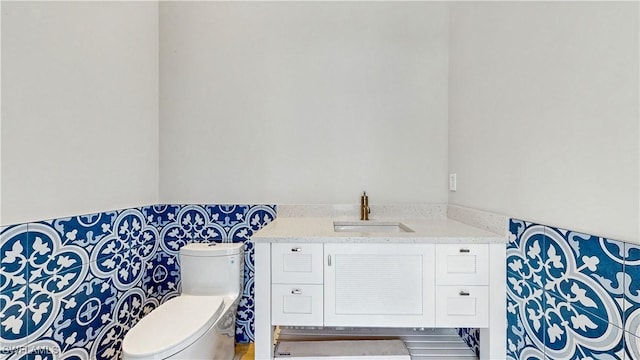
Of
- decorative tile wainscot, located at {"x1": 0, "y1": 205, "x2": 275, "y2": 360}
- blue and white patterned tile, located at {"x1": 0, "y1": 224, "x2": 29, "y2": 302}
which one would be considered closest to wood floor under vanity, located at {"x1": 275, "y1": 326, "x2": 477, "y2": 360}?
decorative tile wainscot, located at {"x1": 0, "y1": 205, "x2": 275, "y2": 360}

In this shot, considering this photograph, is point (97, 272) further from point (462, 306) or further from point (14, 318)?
point (462, 306)

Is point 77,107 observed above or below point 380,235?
above

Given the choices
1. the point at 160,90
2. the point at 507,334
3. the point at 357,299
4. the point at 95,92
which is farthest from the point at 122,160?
the point at 507,334

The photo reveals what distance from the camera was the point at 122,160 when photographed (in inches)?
72.6

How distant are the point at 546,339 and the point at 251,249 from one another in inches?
63.2

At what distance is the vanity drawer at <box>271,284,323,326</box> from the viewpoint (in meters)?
1.50

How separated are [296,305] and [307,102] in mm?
1275

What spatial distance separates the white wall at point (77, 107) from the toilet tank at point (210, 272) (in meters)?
0.50

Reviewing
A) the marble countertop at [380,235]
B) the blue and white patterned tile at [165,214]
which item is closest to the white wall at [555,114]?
the marble countertop at [380,235]

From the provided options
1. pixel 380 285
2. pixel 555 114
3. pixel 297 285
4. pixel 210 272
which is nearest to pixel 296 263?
pixel 297 285

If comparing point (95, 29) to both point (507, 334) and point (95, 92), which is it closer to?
point (95, 92)

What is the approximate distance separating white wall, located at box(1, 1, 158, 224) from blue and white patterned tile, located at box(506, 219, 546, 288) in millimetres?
2006

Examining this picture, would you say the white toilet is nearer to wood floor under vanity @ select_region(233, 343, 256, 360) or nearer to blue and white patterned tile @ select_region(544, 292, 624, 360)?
wood floor under vanity @ select_region(233, 343, 256, 360)

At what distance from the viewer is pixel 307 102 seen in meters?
2.15
